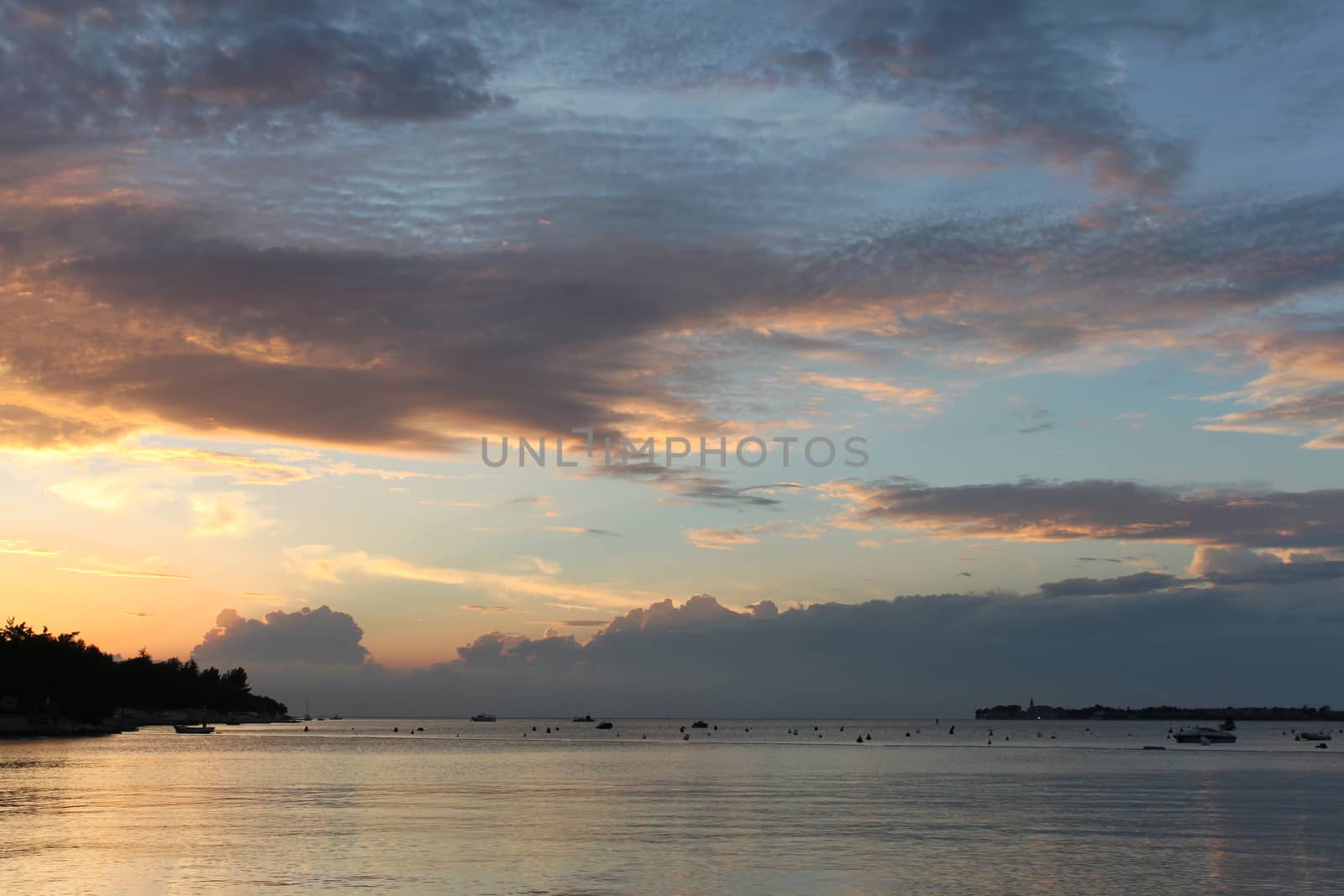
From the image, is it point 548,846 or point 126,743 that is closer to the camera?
point 548,846

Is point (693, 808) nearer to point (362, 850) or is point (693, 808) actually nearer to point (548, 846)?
point (548, 846)

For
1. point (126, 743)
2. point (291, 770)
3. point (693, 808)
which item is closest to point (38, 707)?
point (126, 743)

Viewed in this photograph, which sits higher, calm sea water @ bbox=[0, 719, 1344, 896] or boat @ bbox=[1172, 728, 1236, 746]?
calm sea water @ bbox=[0, 719, 1344, 896]

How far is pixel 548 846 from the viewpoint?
46.7m

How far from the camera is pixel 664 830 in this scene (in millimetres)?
53406

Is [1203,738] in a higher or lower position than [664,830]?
lower

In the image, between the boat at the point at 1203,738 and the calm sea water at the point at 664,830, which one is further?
the boat at the point at 1203,738

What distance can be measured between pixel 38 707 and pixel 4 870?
162 metres

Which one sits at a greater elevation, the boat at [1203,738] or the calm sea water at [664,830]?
the calm sea water at [664,830]

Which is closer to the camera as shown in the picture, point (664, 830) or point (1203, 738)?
point (664, 830)

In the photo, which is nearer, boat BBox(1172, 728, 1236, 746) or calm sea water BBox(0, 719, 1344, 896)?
calm sea water BBox(0, 719, 1344, 896)

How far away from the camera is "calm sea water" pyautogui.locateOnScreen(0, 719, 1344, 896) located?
38.0m

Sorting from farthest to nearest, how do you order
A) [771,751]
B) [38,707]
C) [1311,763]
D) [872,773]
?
[38,707] → [771,751] → [1311,763] → [872,773]

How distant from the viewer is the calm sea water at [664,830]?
3800 cm
